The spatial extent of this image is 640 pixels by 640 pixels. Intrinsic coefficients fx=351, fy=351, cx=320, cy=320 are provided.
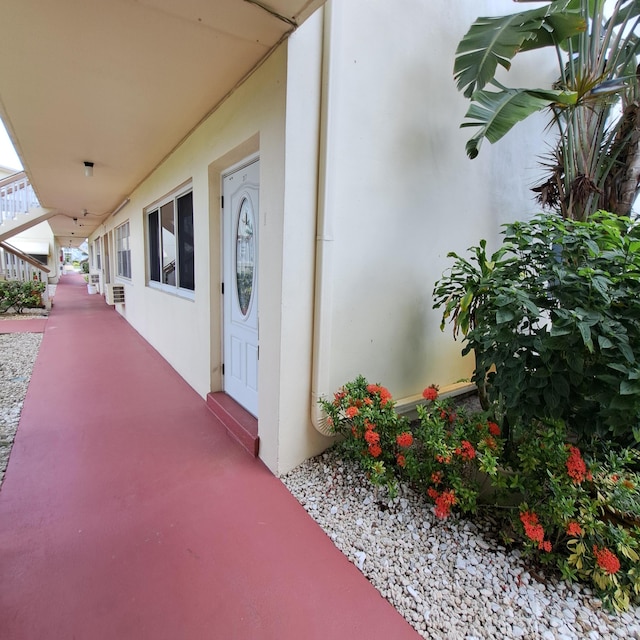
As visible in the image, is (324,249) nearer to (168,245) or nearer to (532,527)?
(532,527)

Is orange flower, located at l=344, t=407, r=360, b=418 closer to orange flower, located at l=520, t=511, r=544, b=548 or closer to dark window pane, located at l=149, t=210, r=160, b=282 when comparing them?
orange flower, located at l=520, t=511, r=544, b=548

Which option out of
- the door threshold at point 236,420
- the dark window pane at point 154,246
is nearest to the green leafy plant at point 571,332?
the door threshold at point 236,420

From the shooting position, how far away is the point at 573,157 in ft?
10.6

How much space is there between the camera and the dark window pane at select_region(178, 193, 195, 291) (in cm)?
428

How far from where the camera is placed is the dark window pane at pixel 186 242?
4.28 m

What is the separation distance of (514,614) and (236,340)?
2.80m

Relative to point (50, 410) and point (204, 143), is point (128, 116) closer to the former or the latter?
point (204, 143)

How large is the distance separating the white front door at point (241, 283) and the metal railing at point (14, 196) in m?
7.48

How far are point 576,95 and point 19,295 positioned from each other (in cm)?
1146

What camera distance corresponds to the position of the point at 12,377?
176 inches

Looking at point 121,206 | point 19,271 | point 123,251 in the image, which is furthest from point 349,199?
point 19,271

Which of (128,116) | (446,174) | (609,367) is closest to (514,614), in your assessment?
(609,367)

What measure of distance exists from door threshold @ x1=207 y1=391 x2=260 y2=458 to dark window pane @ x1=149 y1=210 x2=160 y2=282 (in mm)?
2978

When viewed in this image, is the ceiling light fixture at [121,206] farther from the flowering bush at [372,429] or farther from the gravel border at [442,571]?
the flowering bush at [372,429]
